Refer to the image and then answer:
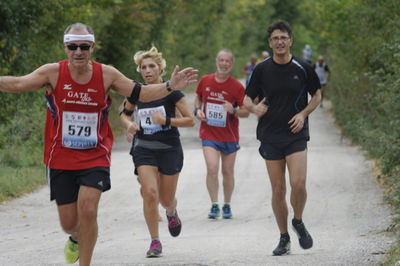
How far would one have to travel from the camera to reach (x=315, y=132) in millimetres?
28531

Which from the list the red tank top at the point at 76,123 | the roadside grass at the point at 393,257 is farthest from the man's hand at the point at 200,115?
the red tank top at the point at 76,123

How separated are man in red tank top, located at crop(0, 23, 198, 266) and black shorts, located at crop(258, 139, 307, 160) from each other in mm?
1912

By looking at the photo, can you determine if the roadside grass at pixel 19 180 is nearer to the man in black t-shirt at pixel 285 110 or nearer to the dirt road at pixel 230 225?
the dirt road at pixel 230 225

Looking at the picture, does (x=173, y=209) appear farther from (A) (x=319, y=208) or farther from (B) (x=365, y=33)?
(B) (x=365, y=33)

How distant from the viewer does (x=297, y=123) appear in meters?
9.12

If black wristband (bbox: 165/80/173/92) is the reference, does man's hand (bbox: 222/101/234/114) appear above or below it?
below

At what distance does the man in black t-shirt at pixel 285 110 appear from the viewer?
9164 mm

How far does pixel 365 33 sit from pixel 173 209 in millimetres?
13566

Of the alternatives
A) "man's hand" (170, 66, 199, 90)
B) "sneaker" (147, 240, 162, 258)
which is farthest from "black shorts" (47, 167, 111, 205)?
"sneaker" (147, 240, 162, 258)

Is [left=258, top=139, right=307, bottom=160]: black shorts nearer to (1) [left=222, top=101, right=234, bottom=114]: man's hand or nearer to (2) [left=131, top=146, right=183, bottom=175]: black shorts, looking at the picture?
(2) [left=131, top=146, right=183, bottom=175]: black shorts

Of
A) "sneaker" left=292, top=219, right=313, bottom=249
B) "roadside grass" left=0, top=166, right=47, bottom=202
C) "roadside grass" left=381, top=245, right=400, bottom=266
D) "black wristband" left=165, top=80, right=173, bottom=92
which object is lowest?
"roadside grass" left=0, top=166, right=47, bottom=202

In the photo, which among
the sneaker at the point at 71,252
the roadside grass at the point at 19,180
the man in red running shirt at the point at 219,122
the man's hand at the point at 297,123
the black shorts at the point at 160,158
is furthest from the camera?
the roadside grass at the point at 19,180

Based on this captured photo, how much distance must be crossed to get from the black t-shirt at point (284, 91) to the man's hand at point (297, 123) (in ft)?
0.22

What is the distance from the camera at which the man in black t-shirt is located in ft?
30.1
